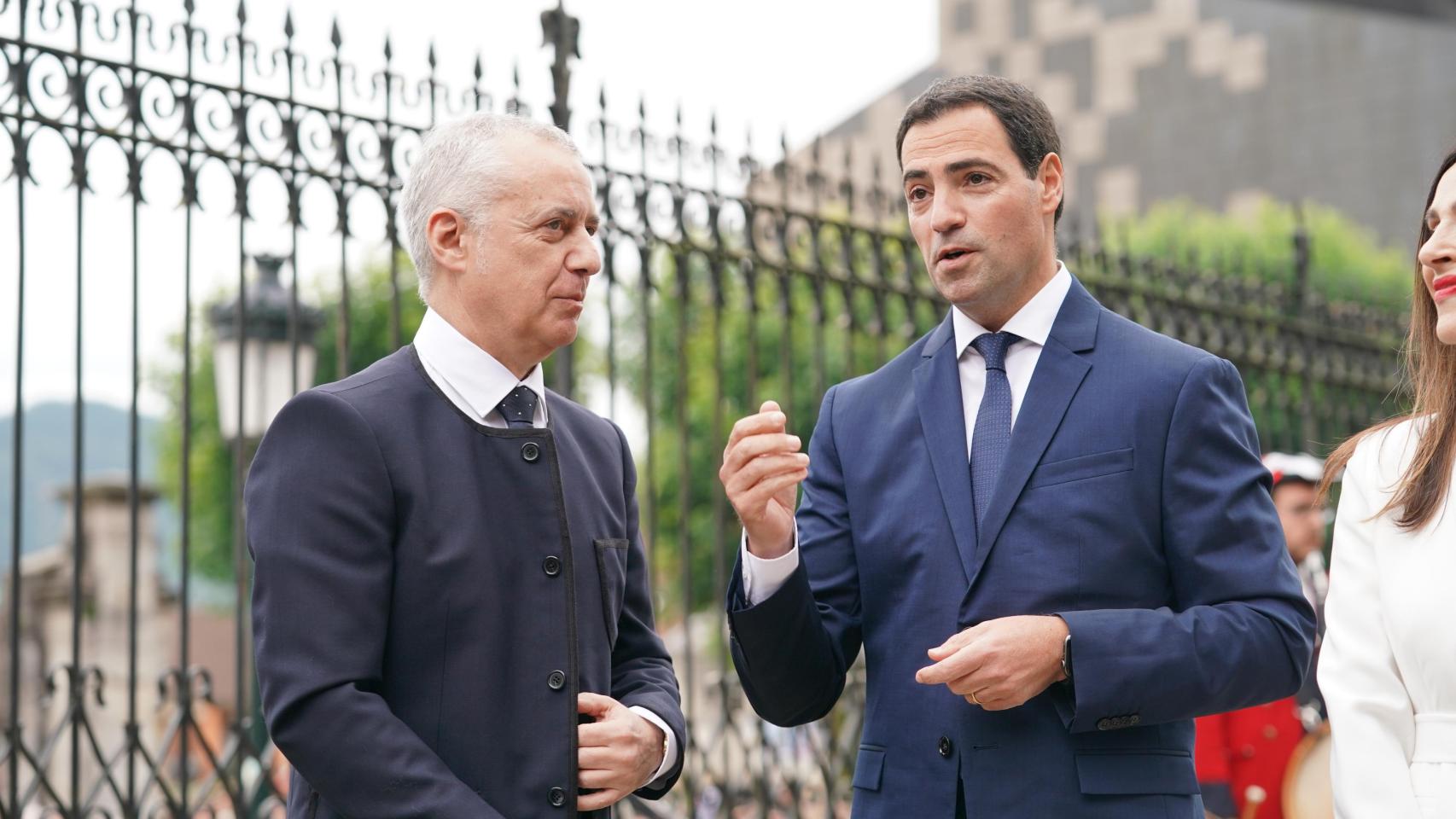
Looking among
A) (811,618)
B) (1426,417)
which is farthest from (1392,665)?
(811,618)

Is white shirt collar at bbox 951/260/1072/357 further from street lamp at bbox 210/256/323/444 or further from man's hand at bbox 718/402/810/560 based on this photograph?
street lamp at bbox 210/256/323/444

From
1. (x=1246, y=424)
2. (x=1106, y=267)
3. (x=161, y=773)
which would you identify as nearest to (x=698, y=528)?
(x=1106, y=267)

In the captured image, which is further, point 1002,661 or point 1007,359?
point 1007,359

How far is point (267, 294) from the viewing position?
6.79m

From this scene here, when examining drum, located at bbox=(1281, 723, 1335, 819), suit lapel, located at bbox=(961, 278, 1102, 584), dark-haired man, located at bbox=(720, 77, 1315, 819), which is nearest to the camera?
dark-haired man, located at bbox=(720, 77, 1315, 819)

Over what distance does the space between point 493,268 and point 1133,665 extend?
3.93 ft

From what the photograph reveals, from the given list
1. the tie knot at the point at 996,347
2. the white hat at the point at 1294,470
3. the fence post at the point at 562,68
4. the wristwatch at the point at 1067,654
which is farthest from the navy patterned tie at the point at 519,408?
the white hat at the point at 1294,470

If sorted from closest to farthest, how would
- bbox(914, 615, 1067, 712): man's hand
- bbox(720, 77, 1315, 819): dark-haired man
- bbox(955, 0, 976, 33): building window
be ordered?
bbox(914, 615, 1067, 712): man's hand, bbox(720, 77, 1315, 819): dark-haired man, bbox(955, 0, 976, 33): building window

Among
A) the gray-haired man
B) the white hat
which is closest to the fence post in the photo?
the white hat

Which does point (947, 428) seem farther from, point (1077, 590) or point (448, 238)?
point (448, 238)

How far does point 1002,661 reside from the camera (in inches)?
94.0

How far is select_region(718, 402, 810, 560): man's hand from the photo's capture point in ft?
8.14

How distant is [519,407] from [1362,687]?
1.38 metres

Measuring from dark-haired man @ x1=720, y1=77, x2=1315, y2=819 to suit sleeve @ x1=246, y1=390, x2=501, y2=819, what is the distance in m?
0.58
